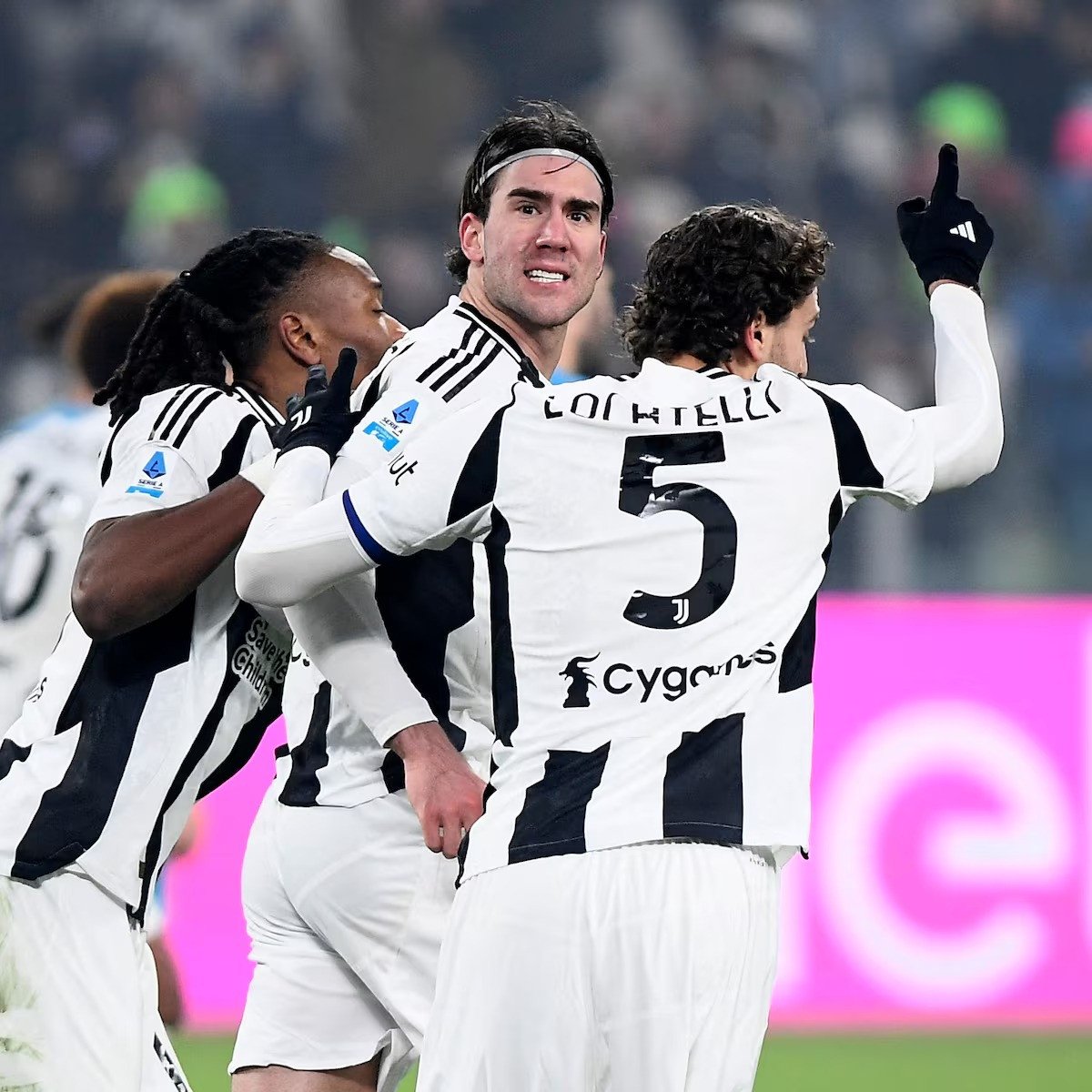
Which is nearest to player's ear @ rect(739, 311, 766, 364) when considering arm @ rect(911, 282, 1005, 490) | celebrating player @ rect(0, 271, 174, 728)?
arm @ rect(911, 282, 1005, 490)

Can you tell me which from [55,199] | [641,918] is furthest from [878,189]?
[641,918]

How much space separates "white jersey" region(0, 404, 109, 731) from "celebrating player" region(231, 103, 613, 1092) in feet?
3.34

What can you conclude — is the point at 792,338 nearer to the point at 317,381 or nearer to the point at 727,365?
the point at 727,365

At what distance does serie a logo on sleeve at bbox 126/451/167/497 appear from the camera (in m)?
3.02

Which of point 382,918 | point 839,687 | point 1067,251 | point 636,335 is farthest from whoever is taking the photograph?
point 1067,251

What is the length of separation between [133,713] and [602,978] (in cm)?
94

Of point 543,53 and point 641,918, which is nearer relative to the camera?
point 641,918

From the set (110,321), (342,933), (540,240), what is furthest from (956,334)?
(110,321)

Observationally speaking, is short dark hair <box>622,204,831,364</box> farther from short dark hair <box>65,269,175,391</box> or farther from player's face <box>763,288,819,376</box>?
short dark hair <box>65,269,175,391</box>

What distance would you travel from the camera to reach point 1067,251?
9.46m

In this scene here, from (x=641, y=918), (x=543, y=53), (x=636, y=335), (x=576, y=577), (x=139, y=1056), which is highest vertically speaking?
(x=543, y=53)

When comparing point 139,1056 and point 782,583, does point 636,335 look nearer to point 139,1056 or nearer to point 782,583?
point 782,583

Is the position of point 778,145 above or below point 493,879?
above

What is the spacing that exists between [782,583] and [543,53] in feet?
26.3
